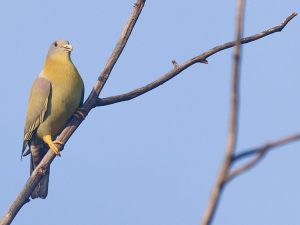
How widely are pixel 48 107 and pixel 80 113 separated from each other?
2.50 feet

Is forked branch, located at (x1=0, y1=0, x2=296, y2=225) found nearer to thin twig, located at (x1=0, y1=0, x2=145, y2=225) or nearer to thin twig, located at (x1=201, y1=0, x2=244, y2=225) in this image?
thin twig, located at (x1=0, y1=0, x2=145, y2=225)

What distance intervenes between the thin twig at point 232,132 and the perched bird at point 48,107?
535cm

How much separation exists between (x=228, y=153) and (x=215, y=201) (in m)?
0.12

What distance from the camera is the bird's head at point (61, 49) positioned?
7.50 metres

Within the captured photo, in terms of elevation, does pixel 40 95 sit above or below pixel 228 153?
below

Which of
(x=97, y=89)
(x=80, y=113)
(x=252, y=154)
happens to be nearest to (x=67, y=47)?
(x=80, y=113)

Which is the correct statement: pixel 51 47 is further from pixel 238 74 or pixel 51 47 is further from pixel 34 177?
pixel 238 74

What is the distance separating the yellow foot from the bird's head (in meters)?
1.13

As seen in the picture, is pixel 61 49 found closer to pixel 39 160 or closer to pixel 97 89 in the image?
pixel 39 160

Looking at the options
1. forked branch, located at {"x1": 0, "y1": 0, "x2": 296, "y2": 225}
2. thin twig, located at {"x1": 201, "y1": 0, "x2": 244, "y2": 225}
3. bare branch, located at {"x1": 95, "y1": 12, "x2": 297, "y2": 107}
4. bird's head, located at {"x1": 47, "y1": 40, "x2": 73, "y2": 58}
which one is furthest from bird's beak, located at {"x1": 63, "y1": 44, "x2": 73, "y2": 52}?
thin twig, located at {"x1": 201, "y1": 0, "x2": 244, "y2": 225}

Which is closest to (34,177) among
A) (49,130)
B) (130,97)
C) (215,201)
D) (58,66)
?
(130,97)

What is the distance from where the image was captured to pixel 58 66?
290 inches

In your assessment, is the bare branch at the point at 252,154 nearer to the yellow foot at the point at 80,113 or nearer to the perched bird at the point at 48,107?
the yellow foot at the point at 80,113

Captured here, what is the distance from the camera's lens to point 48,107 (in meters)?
7.06
